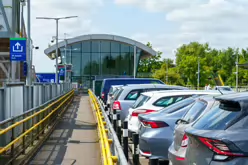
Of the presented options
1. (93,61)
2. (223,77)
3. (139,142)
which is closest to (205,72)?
(223,77)

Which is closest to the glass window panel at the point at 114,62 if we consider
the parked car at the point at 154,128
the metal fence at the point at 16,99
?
the metal fence at the point at 16,99

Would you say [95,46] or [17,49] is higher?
[95,46]

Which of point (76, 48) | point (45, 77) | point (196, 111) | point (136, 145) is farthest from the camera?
point (76, 48)

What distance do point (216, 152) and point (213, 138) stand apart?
163mm

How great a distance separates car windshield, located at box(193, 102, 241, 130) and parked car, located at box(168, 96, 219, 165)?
348 millimetres

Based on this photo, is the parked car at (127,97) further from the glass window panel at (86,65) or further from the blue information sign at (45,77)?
the glass window panel at (86,65)

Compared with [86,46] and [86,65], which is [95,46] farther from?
[86,65]

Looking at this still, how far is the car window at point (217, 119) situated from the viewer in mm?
5348

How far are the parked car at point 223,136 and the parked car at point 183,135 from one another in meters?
0.46

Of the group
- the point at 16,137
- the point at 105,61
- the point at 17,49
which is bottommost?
the point at 16,137

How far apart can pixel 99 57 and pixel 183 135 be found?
2786 inches

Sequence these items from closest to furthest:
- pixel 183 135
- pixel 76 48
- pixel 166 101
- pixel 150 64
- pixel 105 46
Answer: pixel 183 135
pixel 166 101
pixel 105 46
pixel 76 48
pixel 150 64

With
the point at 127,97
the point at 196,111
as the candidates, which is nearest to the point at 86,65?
the point at 127,97

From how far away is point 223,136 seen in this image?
202 inches
